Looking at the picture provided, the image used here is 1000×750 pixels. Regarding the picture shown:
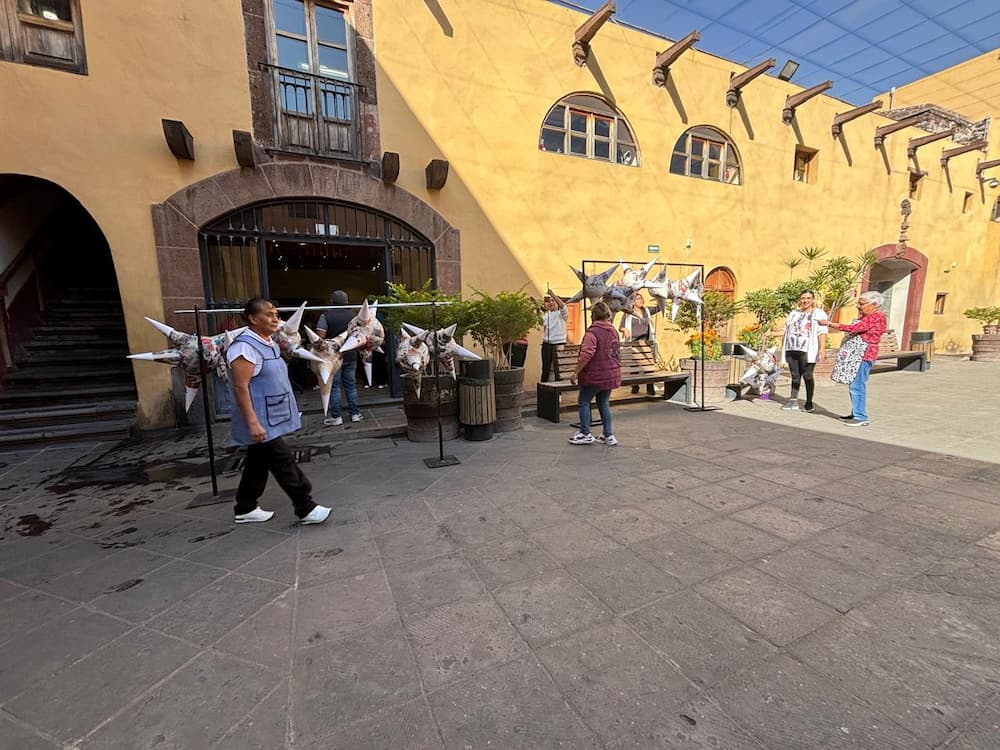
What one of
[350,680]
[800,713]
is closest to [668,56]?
[800,713]

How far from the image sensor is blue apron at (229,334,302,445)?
3.21 metres

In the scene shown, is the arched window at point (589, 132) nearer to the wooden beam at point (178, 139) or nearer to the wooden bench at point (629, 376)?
the wooden bench at point (629, 376)

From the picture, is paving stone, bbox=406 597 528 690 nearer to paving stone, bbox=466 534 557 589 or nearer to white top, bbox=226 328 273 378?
paving stone, bbox=466 534 557 589

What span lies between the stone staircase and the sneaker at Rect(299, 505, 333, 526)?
4570mm

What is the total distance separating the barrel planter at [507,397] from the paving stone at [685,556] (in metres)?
3.28

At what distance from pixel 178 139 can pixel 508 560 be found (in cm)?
721

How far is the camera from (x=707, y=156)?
36.9 ft

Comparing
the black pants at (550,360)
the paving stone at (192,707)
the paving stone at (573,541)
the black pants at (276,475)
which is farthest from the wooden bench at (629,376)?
the paving stone at (192,707)

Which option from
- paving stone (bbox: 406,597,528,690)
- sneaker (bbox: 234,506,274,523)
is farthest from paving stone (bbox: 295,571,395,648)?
sneaker (bbox: 234,506,274,523)

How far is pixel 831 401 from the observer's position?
7.93 meters

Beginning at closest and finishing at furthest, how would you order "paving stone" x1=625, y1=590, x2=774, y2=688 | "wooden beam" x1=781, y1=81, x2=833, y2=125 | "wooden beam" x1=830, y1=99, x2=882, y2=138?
"paving stone" x1=625, y1=590, x2=774, y2=688, "wooden beam" x1=781, y1=81, x2=833, y2=125, "wooden beam" x1=830, y1=99, x2=882, y2=138

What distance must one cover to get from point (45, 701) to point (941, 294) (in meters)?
24.7

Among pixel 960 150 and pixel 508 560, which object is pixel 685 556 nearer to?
pixel 508 560

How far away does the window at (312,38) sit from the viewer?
697 cm
